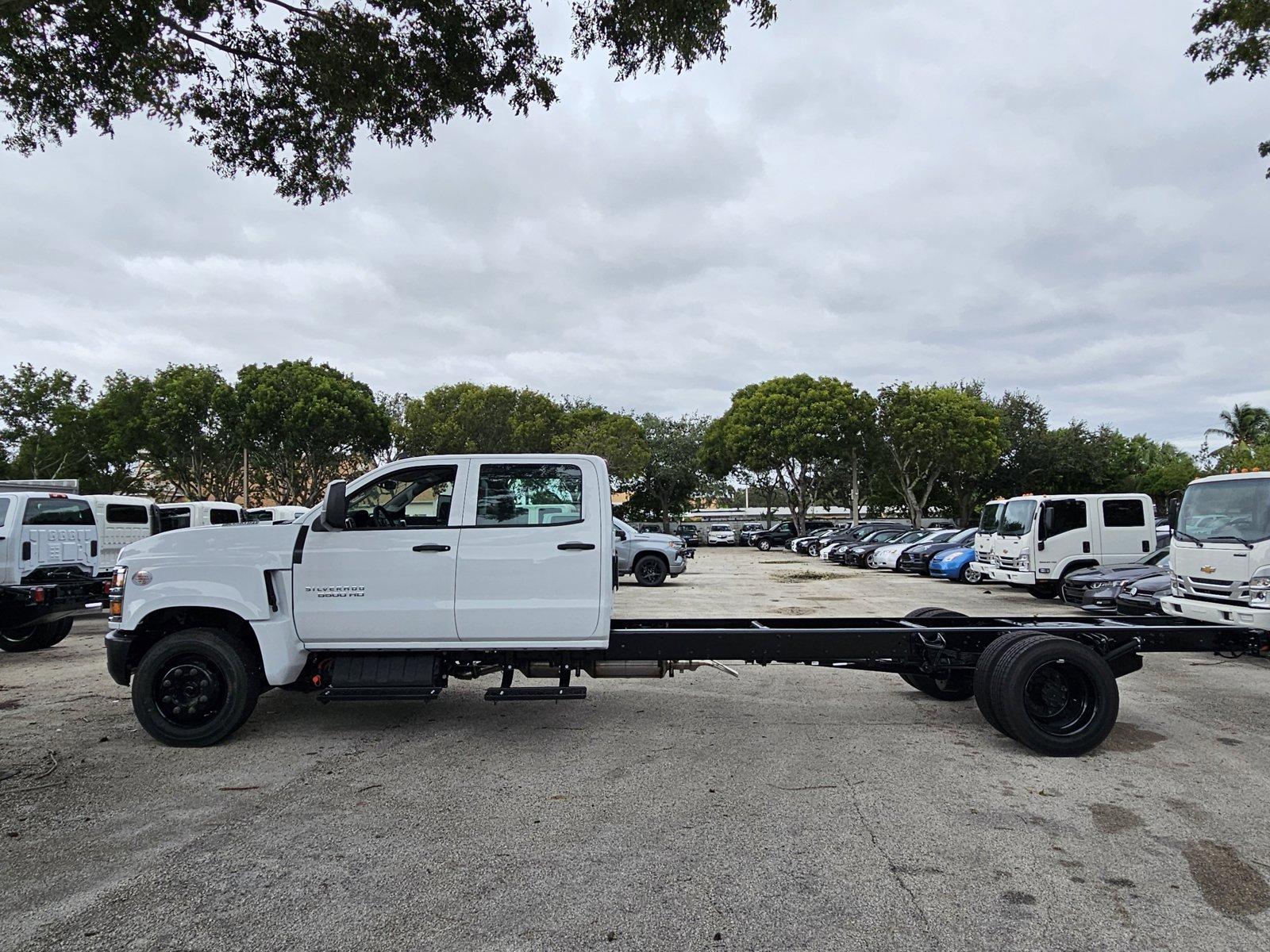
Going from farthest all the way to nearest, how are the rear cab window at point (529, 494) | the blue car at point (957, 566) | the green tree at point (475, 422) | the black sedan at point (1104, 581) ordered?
the green tree at point (475, 422) < the blue car at point (957, 566) < the black sedan at point (1104, 581) < the rear cab window at point (529, 494)

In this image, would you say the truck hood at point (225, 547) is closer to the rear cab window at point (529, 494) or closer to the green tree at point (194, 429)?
the rear cab window at point (529, 494)

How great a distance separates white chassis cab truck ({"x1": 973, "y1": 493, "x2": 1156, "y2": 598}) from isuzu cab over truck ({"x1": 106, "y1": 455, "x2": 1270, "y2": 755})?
33.2 ft

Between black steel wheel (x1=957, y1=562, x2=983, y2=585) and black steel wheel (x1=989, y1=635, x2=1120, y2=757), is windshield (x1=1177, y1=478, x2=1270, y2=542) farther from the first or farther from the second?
black steel wheel (x1=957, y1=562, x2=983, y2=585)

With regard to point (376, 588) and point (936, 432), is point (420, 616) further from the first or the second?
point (936, 432)

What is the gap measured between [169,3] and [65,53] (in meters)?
1.10

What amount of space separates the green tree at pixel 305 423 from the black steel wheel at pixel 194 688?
28.9m

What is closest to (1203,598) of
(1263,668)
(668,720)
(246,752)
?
(1263,668)

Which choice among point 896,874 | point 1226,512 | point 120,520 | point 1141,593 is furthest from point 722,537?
point 896,874

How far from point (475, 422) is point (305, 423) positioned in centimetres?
746

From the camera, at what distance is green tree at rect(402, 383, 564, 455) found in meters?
36.3

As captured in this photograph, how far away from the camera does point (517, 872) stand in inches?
145

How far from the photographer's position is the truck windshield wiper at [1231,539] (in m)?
7.72

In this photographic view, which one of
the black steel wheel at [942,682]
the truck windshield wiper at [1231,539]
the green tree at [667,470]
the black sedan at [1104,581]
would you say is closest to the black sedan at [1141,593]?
the black sedan at [1104,581]

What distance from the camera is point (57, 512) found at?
1163 centimetres
